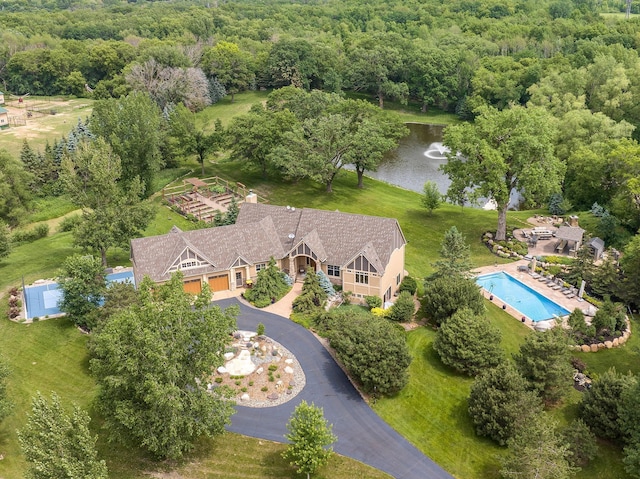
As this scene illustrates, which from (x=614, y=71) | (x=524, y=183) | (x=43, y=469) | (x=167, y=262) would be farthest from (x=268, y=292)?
(x=614, y=71)

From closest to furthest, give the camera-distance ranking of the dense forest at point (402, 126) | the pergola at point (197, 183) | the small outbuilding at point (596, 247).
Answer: the dense forest at point (402, 126) → the small outbuilding at point (596, 247) → the pergola at point (197, 183)

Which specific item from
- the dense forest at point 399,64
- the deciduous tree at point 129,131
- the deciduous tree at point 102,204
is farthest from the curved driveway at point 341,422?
the dense forest at point 399,64

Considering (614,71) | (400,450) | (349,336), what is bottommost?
(400,450)

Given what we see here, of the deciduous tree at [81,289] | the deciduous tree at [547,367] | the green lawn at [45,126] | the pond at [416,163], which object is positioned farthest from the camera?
the green lawn at [45,126]

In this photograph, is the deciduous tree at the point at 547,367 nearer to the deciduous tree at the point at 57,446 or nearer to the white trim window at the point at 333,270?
the white trim window at the point at 333,270

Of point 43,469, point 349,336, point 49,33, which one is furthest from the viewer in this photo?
point 49,33

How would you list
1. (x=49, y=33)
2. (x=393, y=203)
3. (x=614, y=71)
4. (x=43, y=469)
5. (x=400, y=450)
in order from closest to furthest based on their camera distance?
(x=43, y=469), (x=400, y=450), (x=393, y=203), (x=614, y=71), (x=49, y=33)

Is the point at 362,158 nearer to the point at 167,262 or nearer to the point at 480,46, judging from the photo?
the point at 167,262
